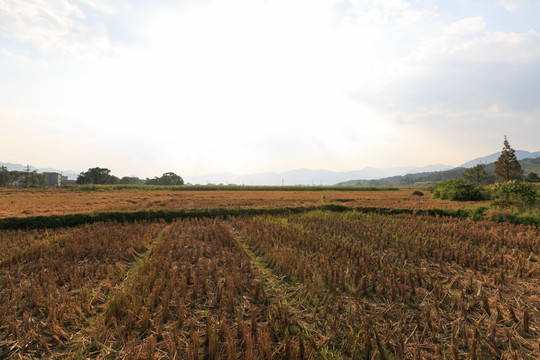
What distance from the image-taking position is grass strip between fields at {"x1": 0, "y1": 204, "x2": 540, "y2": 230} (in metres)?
13.1

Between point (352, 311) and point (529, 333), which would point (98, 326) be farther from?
point (529, 333)

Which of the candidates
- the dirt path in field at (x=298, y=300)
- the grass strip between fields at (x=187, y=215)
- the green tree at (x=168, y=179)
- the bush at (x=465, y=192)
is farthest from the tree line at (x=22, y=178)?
the bush at (x=465, y=192)

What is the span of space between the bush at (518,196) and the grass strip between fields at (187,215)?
1.15m

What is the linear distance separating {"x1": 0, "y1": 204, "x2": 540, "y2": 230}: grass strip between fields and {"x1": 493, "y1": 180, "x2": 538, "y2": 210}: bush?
115cm

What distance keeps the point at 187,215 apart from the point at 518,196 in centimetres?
2084

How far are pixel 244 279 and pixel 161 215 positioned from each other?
11.7 m

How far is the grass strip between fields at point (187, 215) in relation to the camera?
1309 cm

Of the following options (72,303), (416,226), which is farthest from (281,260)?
(416,226)

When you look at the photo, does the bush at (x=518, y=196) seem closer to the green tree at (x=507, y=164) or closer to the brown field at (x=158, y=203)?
the brown field at (x=158, y=203)

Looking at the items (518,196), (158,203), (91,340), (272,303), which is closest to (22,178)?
(158,203)

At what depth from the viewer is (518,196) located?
48.9 feet

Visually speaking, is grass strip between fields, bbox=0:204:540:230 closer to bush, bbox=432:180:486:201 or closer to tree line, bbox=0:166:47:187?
bush, bbox=432:180:486:201

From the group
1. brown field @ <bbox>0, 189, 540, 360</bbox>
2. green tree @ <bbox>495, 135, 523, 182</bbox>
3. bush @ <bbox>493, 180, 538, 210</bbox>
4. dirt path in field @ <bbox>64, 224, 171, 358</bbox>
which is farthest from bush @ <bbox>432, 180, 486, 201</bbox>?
green tree @ <bbox>495, 135, 523, 182</bbox>

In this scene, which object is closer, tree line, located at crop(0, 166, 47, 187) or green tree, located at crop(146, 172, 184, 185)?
tree line, located at crop(0, 166, 47, 187)
